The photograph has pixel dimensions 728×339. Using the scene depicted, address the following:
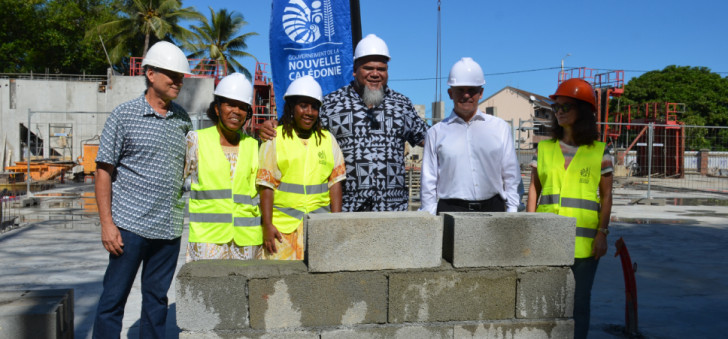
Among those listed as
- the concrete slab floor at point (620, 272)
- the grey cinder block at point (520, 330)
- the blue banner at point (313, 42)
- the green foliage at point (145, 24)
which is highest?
the green foliage at point (145, 24)

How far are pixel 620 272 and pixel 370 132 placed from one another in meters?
4.18

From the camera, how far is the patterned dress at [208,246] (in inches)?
136

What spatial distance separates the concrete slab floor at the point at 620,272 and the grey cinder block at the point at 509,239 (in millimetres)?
1614

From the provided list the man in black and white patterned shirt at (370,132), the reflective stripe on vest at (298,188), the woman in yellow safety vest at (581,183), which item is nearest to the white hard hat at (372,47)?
the man in black and white patterned shirt at (370,132)

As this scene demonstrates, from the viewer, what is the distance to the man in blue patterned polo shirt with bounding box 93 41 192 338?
316 centimetres

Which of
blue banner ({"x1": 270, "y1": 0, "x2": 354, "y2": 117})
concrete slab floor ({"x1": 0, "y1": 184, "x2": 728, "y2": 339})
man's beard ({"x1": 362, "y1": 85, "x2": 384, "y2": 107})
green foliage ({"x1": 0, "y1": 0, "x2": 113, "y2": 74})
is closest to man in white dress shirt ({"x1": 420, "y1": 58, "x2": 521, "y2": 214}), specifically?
man's beard ({"x1": 362, "y1": 85, "x2": 384, "y2": 107})

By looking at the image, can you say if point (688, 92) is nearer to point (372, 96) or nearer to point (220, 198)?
point (372, 96)

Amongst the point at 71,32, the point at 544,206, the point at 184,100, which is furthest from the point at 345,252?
the point at 71,32

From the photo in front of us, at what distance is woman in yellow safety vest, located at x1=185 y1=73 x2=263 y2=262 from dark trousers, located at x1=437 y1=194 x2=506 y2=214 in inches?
47.9

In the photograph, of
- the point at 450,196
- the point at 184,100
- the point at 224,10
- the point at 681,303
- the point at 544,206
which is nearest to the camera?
the point at 544,206

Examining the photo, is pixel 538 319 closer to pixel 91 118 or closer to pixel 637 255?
pixel 637 255

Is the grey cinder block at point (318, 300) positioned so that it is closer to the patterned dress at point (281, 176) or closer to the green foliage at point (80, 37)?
the patterned dress at point (281, 176)

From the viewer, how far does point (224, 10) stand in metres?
38.9

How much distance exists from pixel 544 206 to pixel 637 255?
4.94 metres
